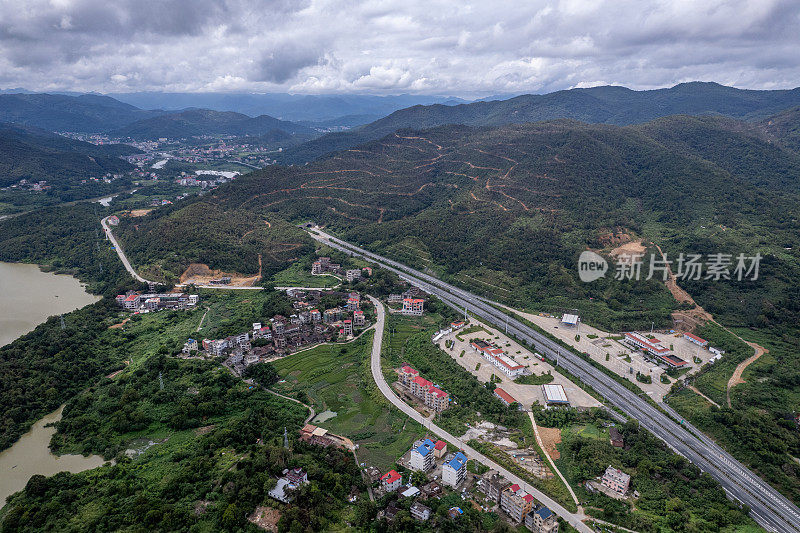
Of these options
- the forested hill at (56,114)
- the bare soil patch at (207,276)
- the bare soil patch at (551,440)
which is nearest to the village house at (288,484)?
the bare soil patch at (551,440)

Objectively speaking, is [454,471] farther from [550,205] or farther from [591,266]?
[550,205]

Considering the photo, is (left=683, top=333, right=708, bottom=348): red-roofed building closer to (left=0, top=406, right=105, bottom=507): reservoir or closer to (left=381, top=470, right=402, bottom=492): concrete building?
(left=381, top=470, right=402, bottom=492): concrete building

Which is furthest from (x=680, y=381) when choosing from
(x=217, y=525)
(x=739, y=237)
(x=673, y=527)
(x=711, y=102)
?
(x=711, y=102)

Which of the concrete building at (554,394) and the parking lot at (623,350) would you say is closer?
the concrete building at (554,394)

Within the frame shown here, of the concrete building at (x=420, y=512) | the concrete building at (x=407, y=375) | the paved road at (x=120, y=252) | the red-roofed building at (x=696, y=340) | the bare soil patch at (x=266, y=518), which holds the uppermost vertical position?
the bare soil patch at (x=266, y=518)

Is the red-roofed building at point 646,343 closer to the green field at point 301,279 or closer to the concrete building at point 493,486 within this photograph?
the concrete building at point 493,486

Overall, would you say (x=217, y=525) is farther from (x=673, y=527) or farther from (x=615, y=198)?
(x=615, y=198)
